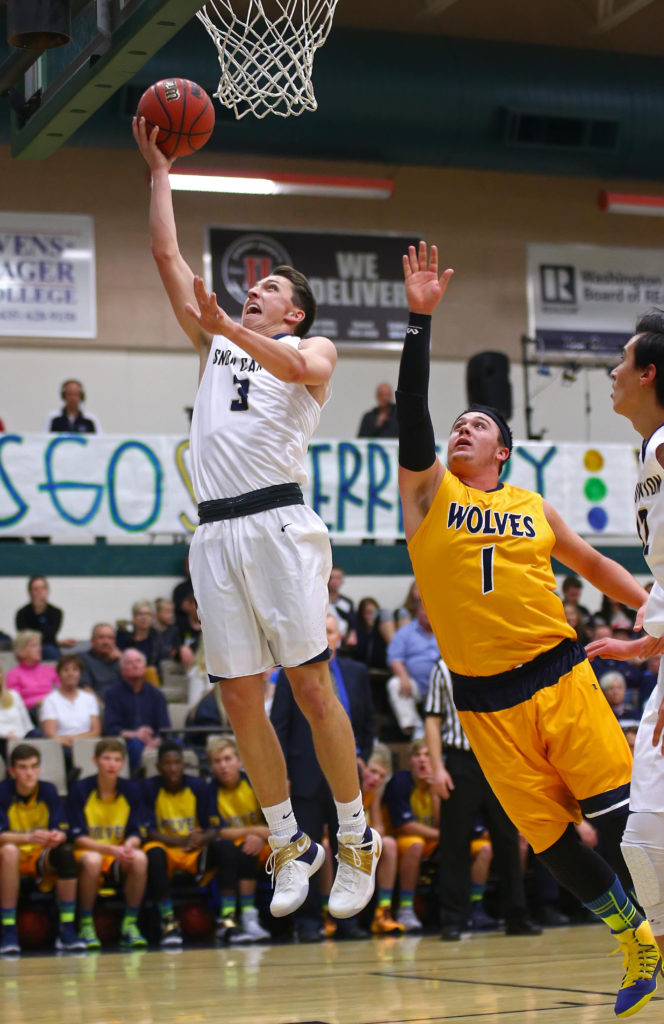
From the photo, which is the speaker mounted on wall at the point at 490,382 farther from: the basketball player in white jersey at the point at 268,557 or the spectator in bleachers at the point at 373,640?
the basketball player in white jersey at the point at 268,557

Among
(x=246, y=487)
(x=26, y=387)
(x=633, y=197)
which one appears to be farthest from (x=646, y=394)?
(x=633, y=197)

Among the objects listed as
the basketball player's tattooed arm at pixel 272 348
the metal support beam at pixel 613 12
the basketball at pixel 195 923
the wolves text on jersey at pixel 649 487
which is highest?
the metal support beam at pixel 613 12

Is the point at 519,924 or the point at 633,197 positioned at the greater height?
the point at 633,197

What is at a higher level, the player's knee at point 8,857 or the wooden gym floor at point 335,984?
the player's knee at point 8,857

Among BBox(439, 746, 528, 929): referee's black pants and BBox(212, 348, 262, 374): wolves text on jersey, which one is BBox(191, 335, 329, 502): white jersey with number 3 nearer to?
BBox(212, 348, 262, 374): wolves text on jersey

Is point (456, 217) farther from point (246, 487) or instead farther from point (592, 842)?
point (246, 487)

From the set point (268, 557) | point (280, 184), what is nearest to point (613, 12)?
point (280, 184)

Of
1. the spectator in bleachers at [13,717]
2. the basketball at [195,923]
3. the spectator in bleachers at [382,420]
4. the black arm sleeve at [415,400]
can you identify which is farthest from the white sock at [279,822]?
the spectator in bleachers at [382,420]

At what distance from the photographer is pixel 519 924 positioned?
9.13 metres

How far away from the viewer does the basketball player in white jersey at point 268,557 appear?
4.80 meters

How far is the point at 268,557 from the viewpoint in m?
4.82

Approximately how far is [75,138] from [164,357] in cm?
398

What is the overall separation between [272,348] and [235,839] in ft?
19.0

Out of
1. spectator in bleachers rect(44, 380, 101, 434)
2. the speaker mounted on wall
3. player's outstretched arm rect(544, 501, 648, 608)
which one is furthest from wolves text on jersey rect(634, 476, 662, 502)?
the speaker mounted on wall
